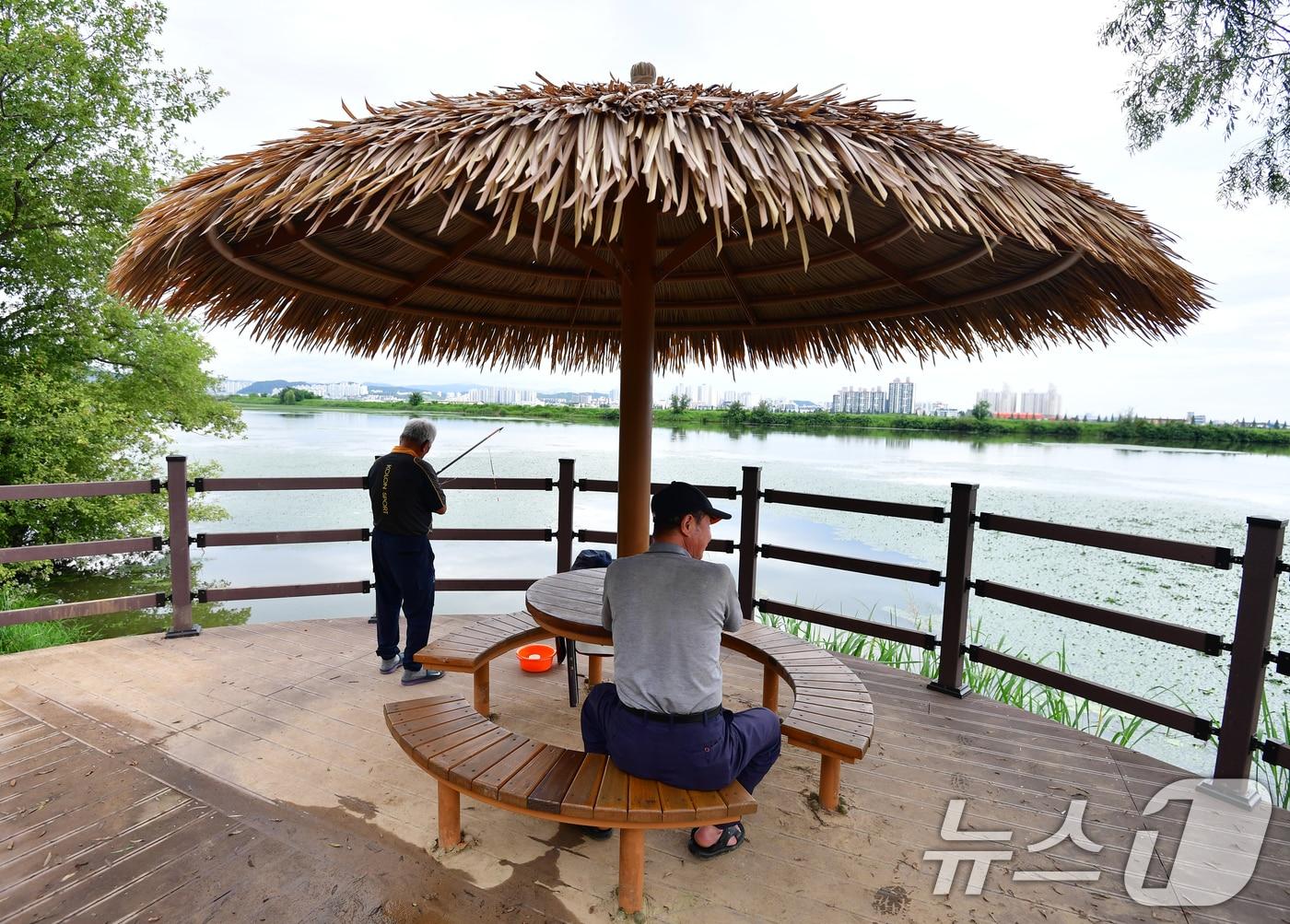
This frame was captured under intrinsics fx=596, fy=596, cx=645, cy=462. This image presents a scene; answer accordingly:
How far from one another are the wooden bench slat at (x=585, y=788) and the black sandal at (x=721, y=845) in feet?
1.47

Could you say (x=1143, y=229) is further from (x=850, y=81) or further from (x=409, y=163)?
(x=409, y=163)

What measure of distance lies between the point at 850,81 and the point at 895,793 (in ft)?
7.87

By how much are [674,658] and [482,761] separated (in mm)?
648

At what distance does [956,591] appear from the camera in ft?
10.5

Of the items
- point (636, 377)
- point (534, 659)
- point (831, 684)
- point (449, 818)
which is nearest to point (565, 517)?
point (534, 659)

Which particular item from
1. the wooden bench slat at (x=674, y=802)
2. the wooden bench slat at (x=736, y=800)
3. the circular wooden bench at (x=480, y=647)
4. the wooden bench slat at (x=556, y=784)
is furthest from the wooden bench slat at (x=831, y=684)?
the circular wooden bench at (x=480, y=647)

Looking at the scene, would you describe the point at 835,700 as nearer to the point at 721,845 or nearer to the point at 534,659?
the point at 721,845

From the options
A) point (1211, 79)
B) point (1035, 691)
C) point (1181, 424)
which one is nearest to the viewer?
point (1035, 691)

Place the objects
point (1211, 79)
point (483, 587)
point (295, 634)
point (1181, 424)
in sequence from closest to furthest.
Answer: point (295, 634), point (483, 587), point (1211, 79), point (1181, 424)

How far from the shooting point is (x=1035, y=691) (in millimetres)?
5305

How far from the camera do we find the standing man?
10.0 ft

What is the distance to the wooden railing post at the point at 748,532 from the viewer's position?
3.94 metres

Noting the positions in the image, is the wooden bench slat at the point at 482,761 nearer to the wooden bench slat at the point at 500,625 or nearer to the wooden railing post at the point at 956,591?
the wooden bench slat at the point at 500,625

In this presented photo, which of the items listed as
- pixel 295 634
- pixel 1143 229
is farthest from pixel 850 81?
pixel 295 634
